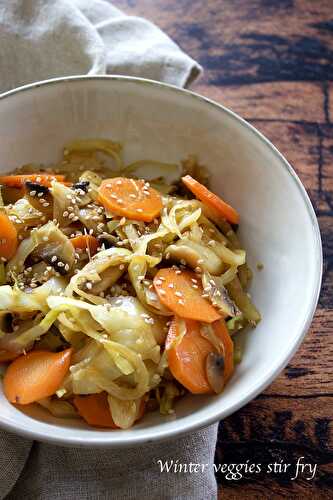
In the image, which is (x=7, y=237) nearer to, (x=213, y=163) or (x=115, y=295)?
(x=115, y=295)

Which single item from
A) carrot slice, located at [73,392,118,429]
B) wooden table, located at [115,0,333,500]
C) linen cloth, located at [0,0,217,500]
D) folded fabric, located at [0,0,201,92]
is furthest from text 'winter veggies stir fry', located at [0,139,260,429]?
folded fabric, located at [0,0,201,92]

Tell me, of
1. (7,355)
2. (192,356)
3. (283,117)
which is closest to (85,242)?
(7,355)

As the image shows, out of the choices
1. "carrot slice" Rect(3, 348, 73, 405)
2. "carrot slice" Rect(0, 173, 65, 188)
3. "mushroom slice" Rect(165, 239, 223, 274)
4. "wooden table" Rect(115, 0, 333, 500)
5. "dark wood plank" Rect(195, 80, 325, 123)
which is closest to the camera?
"carrot slice" Rect(3, 348, 73, 405)

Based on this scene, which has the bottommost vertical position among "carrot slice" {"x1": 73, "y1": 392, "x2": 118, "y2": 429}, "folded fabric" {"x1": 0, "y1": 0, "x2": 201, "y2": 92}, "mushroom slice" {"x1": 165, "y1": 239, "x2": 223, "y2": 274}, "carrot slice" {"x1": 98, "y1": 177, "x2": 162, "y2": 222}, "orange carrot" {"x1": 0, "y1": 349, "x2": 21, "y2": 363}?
"carrot slice" {"x1": 73, "y1": 392, "x2": 118, "y2": 429}

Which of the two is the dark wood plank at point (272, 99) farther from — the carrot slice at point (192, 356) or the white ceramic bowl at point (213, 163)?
the carrot slice at point (192, 356)

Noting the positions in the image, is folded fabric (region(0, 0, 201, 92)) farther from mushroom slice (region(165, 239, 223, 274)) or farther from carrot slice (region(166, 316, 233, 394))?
carrot slice (region(166, 316, 233, 394))
